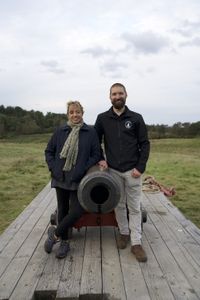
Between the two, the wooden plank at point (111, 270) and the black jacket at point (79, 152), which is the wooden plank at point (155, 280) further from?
the black jacket at point (79, 152)

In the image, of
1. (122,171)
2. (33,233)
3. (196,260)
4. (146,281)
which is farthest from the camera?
(33,233)

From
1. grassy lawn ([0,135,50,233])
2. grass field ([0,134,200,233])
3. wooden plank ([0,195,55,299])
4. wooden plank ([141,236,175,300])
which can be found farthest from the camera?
grass field ([0,134,200,233])

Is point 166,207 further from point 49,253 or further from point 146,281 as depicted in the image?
point 146,281

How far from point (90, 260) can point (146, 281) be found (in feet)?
2.73

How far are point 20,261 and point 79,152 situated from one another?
1.31 m

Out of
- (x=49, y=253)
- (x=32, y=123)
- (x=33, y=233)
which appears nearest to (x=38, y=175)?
(x=33, y=233)

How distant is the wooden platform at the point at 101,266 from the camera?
4.03m

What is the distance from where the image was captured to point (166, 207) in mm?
7953

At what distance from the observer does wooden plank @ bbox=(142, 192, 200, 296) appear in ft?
14.2

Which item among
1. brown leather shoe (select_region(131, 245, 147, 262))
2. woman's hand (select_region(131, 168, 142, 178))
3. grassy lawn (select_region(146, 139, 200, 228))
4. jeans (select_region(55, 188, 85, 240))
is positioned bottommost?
grassy lawn (select_region(146, 139, 200, 228))

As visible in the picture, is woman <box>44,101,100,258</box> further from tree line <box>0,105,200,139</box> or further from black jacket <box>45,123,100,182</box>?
tree line <box>0,105,200,139</box>

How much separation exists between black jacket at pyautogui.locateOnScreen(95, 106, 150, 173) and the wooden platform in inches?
39.1

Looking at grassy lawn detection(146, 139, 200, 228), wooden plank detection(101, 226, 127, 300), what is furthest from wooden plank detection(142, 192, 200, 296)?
grassy lawn detection(146, 139, 200, 228)

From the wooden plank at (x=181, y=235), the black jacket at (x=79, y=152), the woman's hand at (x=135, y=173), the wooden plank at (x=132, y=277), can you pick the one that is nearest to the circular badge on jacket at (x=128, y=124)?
the black jacket at (x=79, y=152)
